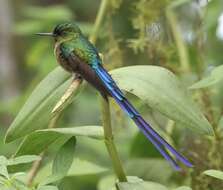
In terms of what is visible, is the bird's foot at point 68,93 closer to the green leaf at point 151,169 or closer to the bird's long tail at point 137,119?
the bird's long tail at point 137,119

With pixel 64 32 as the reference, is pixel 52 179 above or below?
below

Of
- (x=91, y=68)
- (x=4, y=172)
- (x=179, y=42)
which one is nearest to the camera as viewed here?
(x=4, y=172)

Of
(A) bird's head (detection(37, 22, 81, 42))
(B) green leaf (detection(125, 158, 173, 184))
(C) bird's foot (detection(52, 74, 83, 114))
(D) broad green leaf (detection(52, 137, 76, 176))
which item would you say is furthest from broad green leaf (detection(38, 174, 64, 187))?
(B) green leaf (detection(125, 158, 173, 184))

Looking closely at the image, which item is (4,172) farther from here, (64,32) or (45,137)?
(64,32)

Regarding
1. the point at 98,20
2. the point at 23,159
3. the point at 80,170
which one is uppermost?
the point at 98,20

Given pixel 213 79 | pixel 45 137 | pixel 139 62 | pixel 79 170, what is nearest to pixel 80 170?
pixel 79 170

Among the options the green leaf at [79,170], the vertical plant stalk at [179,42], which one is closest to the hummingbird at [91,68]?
the green leaf at [79,170]
